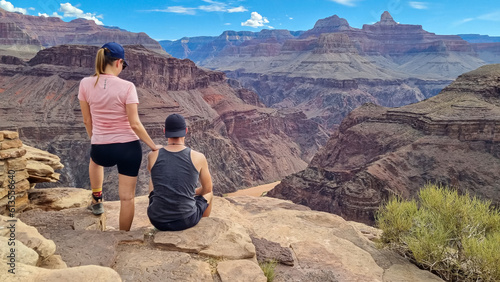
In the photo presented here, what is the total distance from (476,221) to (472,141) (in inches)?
A: 1188

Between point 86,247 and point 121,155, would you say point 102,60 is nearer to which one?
point 121,155

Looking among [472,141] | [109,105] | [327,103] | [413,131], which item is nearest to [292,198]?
[413,131]

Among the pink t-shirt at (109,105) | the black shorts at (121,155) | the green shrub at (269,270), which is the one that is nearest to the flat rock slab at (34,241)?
the black shorts at (121,155)

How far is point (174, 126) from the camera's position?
5.11m

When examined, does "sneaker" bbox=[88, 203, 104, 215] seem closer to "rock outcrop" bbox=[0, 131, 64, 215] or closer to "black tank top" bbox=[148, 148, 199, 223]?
"rock outcrop" bbox=[0, 131, 64, 215]

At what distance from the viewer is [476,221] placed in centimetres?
632

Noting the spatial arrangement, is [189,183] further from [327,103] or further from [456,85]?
[327,103]

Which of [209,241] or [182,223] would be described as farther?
[182,223]

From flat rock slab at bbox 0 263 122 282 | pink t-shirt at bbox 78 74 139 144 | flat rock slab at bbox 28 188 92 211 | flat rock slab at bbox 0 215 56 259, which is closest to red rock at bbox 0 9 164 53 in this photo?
flat rock slab at bbox 28 188 92 211

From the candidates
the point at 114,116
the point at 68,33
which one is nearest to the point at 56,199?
the point at 114,116

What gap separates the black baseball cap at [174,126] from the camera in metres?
5.09

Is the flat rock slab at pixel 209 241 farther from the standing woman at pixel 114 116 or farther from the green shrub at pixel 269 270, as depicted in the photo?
the standing woman at pixel 114 116

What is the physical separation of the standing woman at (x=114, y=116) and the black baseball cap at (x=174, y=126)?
368mm

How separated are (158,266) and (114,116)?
2.40 meters
